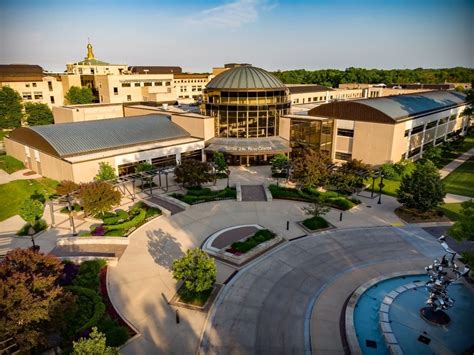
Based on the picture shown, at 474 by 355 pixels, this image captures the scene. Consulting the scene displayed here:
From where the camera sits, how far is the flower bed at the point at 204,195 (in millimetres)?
37844

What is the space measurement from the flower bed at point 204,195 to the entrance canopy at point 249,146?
38.0ft

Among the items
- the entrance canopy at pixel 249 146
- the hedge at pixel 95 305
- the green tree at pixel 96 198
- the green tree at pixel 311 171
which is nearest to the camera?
the hedge at pixel 95 305

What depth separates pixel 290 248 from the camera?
27.6 metres

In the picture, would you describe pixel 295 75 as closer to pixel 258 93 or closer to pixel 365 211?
pixel 258 93

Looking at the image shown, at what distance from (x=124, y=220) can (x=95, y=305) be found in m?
13.2

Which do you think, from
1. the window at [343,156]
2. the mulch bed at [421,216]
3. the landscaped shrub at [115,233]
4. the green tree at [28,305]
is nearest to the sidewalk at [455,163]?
the window at [343,156]

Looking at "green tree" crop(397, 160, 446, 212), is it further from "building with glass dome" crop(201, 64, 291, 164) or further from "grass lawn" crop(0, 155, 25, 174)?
"grass lawn" crop(0, 155, 25, 174)

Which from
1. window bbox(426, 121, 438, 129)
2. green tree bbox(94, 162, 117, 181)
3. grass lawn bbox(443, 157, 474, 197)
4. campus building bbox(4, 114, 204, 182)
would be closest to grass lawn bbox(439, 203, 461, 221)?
grass lawn bbox(443, 157, 474, 197)

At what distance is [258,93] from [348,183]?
2133 centimetres

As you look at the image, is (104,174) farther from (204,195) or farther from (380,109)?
(380,109)

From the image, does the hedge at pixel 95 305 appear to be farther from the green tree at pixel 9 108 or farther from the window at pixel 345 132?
the green tree at pixel 9 108

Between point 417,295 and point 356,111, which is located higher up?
point 356,111

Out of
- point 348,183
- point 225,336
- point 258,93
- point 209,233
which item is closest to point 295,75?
point 258,93

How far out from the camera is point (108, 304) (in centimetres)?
2047
